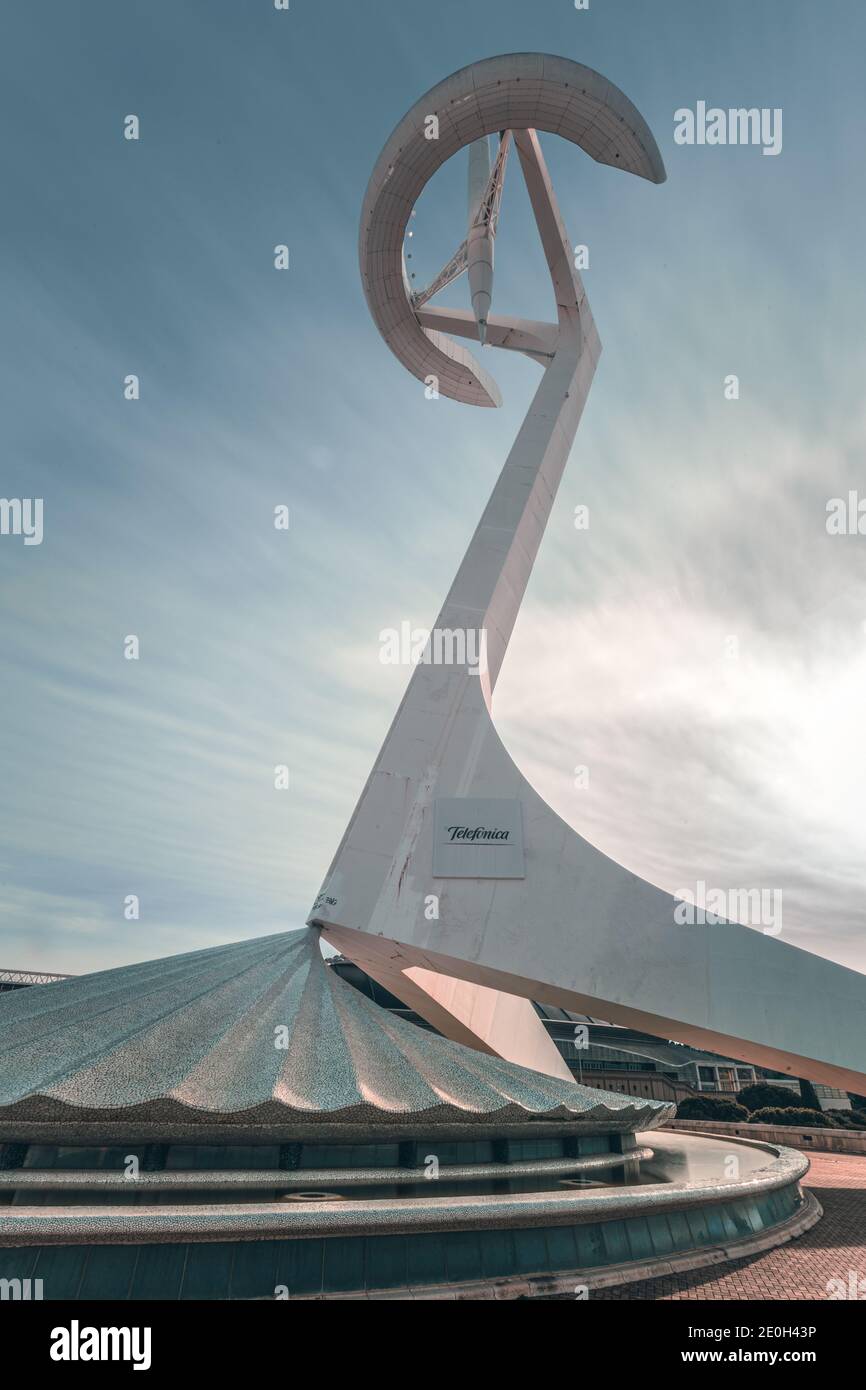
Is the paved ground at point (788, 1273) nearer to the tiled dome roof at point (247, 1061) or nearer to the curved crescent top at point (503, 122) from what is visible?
the tiled dome roof at point (247, 1061)

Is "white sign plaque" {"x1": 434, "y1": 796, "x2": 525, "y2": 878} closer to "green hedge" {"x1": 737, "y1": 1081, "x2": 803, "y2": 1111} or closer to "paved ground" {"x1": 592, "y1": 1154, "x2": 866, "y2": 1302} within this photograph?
"paved ground" {"x1": 592, "y1": 1154, "x2": 866, "y2": 1302}

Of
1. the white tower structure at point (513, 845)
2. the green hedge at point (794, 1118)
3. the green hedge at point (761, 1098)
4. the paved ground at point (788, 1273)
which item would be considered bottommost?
the green hedge at point (761, 1098)

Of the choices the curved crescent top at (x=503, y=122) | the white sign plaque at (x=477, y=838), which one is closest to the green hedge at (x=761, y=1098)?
the white sign plaque at (x=477, y=838)

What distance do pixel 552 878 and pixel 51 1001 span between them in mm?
8674

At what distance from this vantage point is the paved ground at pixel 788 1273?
7949 mm

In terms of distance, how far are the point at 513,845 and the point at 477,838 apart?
2.35ft

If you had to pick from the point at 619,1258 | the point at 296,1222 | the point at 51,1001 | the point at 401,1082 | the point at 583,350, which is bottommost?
the point at 619,1258

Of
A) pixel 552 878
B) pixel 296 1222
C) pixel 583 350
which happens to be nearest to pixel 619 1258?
pixel 296 1222

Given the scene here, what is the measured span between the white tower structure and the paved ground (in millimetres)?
2192

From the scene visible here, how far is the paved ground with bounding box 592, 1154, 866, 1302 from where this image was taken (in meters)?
7.95

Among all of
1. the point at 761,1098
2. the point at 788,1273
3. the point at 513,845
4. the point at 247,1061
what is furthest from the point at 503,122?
the point at 761,1098

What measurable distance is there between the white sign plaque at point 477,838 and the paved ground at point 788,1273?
615 cm
